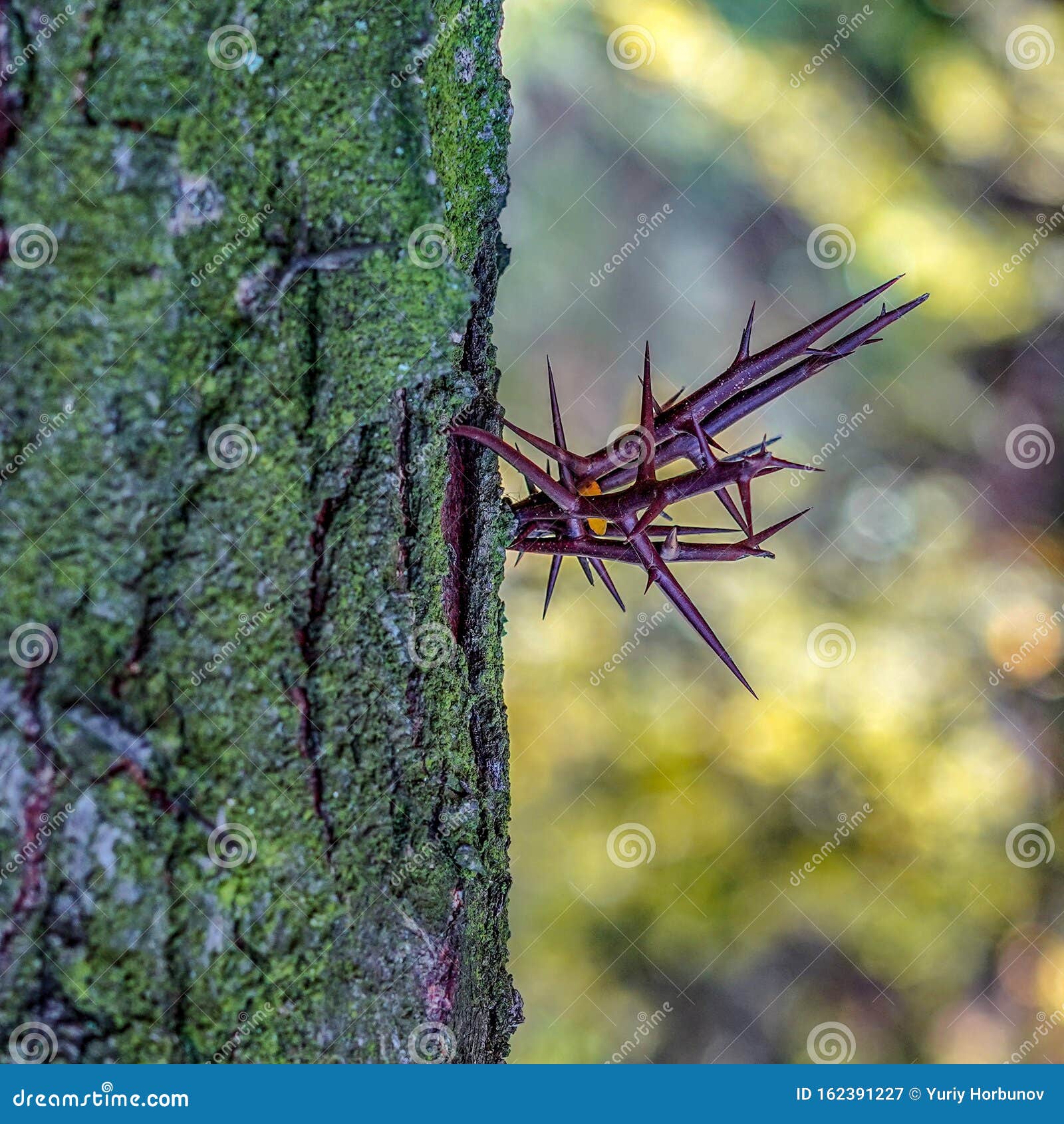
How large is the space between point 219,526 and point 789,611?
2174 millimetres

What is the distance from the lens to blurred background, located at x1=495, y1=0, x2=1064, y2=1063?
8.59ft

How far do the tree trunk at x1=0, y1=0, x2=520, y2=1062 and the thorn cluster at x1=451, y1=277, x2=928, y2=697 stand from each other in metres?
0.20

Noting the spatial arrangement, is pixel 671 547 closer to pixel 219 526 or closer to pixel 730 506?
pixel 730 506

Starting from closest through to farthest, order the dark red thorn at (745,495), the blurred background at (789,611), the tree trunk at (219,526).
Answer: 1. the tree trunk at (219,526)
2. the dark red thorn at (745,495)
3. the blurred background at (789,611)

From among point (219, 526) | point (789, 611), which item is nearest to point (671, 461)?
point (219, 526)

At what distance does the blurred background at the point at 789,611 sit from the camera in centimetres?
262

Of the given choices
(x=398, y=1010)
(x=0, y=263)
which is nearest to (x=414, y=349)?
(x=0, y=263)

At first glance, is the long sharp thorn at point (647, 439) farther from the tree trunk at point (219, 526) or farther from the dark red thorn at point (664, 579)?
the tree trunk at point (219, 526)

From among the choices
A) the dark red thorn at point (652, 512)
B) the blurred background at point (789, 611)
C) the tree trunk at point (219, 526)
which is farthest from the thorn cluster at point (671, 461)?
the blurred background at point (789, 611)

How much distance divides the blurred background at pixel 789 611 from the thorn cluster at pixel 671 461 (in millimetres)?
1570

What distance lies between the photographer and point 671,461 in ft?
3.39

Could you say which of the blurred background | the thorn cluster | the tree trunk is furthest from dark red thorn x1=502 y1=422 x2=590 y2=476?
the blurred background

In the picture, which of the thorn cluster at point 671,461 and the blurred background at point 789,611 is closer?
the thorn cluster at point 671,461

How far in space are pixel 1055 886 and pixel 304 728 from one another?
278 cm
